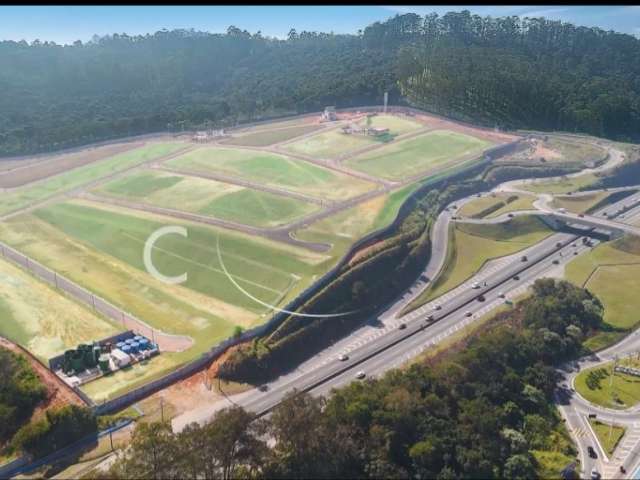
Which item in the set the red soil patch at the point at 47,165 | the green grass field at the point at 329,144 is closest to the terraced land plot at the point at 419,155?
the green grass field at the point at 329,144

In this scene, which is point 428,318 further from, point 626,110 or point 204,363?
point 626,110

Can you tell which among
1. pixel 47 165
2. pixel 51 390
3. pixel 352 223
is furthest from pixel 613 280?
pixel 47 165

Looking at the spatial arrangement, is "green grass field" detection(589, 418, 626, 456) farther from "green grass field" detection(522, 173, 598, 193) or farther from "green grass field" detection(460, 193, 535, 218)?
"green grass field" detection(522, 173, 598, 193)

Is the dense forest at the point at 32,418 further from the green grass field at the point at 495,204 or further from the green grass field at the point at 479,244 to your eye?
the green grass field at the point at 495,204

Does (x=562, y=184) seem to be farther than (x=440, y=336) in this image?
Yes

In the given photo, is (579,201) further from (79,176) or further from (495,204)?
(79,176)

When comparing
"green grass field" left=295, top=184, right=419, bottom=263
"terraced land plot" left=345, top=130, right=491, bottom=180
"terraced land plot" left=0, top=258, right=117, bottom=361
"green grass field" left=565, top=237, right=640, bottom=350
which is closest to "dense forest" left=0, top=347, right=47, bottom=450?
"terraced land plot" left=0, top=258, right=117, bottom=361
